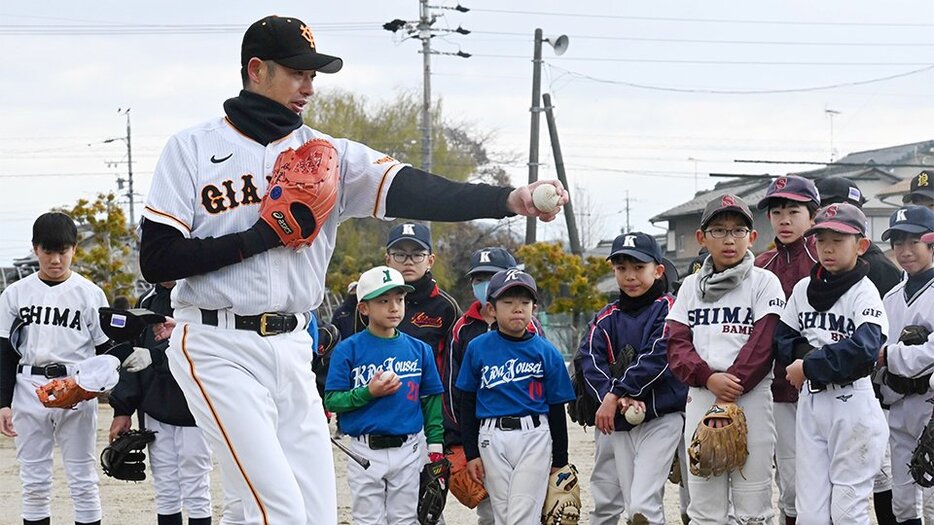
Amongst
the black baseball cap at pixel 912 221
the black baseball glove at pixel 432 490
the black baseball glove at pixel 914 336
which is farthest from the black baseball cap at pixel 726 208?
the black baseball glove at pixel 432 490

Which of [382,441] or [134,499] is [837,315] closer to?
[382,441]

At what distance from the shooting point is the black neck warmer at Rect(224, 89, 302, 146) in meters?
4.25

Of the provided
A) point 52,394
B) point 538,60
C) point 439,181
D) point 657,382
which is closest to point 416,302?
point 657,382

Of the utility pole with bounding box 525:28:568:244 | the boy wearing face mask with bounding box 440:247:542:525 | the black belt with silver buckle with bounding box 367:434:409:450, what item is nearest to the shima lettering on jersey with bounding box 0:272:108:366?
the black belt with silver buckle with bounding box 367:434:409:450

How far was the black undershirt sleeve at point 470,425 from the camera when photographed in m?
6.72

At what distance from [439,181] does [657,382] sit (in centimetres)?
270

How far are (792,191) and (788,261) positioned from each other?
0.44m

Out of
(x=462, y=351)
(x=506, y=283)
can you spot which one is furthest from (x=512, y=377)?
(x=462, y=351)

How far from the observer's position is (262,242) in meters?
4.02

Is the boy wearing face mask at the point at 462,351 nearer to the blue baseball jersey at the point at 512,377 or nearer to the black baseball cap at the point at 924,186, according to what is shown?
the blue baseball jersey at the point at 512,377

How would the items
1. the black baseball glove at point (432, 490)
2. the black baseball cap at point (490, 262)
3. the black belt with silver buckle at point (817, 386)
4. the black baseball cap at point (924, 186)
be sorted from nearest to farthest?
the black belt with silver buckle at point (817, 386)
the black baseball glove at point (432, 490)
the black baseball cap at point (490, 262)
the black baseball cap at point (924, 186)

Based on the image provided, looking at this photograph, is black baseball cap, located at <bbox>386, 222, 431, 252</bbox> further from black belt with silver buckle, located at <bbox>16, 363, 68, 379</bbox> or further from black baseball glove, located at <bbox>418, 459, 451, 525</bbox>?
black belt with silver buckle, located at <bbox>16, 363, 68, 379</bbox>

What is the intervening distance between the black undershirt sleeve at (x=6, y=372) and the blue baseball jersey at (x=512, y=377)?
2.94m

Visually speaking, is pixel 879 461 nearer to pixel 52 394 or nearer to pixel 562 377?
pixel 562 377
